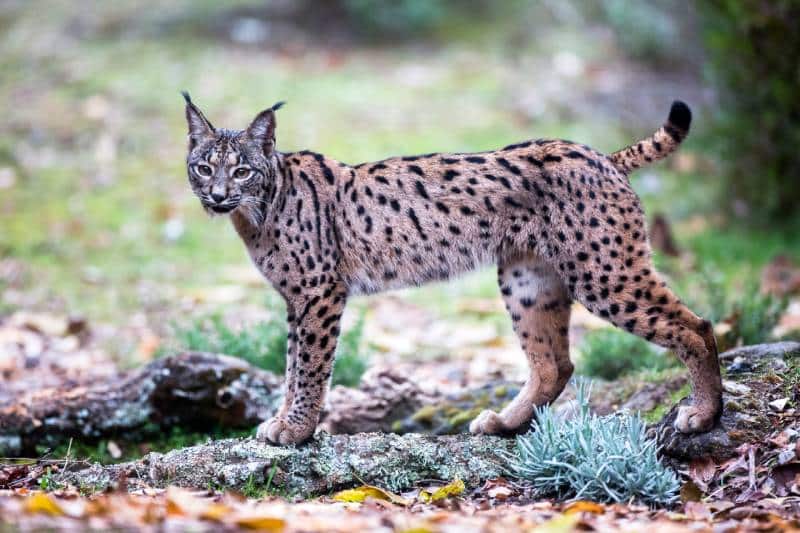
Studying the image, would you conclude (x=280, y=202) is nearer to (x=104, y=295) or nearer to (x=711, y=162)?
(x=104, y=295)

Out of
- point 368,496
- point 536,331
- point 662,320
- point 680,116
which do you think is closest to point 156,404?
point 368,496

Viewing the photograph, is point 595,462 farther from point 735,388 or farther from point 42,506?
point 42,506

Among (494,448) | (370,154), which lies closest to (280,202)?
(494,448)

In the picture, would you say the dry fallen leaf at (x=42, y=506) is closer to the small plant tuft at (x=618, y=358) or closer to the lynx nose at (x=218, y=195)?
the lynx nose at (x=218, y=195)

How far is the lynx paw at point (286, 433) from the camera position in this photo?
6.06 meters

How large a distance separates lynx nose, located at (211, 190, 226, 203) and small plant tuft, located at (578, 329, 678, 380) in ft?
11.3

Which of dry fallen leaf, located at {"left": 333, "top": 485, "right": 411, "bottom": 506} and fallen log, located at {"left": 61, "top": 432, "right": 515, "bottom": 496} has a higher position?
fallen log, located at {"left": 61, "top": 432, "right": 515, "bottom": 496}

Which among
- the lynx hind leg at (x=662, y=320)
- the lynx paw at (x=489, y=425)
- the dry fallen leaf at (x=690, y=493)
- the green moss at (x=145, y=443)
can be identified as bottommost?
the green moss at (x=145, y=443)

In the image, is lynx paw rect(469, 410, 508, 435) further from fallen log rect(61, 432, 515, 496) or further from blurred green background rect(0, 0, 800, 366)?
blurred green background rect(0, 0, 800, 366)

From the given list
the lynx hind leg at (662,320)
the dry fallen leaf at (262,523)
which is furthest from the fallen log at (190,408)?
the dry fallen leaf at (262,523)

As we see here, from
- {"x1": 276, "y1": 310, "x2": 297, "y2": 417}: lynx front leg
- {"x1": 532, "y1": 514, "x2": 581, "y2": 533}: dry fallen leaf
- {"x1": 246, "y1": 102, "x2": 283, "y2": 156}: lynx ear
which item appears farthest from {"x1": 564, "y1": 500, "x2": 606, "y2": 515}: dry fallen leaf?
{"x1": 246, "y1": 102, "x2": 283, "y2": 156}: lynx ear

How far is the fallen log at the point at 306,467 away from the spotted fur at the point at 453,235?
0.36 m

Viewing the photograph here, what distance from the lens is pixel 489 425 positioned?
6.36 metres

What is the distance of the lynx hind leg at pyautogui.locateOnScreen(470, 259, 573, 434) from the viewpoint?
645 centimetres
